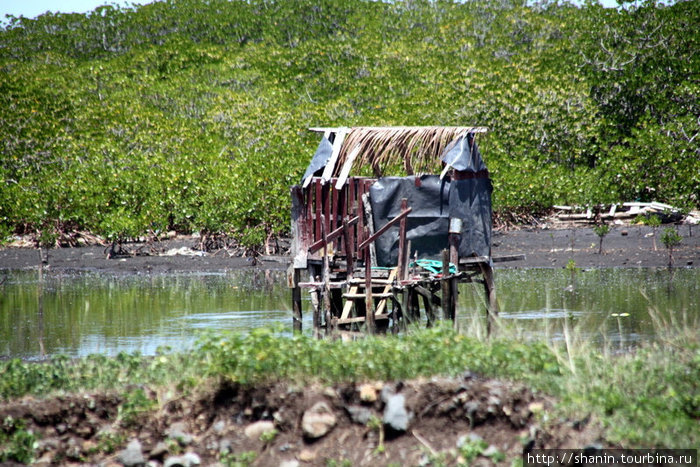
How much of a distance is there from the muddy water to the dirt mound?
2389 mm

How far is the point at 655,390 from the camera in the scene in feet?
21.4

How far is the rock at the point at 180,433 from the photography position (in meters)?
7.08

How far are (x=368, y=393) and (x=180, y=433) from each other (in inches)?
67.8

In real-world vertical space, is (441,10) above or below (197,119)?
above

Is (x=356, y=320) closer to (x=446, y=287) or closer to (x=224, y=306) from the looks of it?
(x=446, y=287)

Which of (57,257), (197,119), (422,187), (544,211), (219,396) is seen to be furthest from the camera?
(197,119)

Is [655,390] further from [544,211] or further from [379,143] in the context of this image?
[544,211]

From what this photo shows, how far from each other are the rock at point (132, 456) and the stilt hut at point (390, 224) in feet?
14.7

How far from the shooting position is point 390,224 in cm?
1078

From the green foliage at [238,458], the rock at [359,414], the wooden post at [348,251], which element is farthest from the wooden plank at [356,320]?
the green foliage at [238,458]

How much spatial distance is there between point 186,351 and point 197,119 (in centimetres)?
3369

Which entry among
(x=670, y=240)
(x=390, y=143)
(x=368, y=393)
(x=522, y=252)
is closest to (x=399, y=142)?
(x=390, y=143)

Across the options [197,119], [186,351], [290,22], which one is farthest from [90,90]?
[186,351]

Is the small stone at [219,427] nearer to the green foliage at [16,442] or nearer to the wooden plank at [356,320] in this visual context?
the green foliage at [16,442]
